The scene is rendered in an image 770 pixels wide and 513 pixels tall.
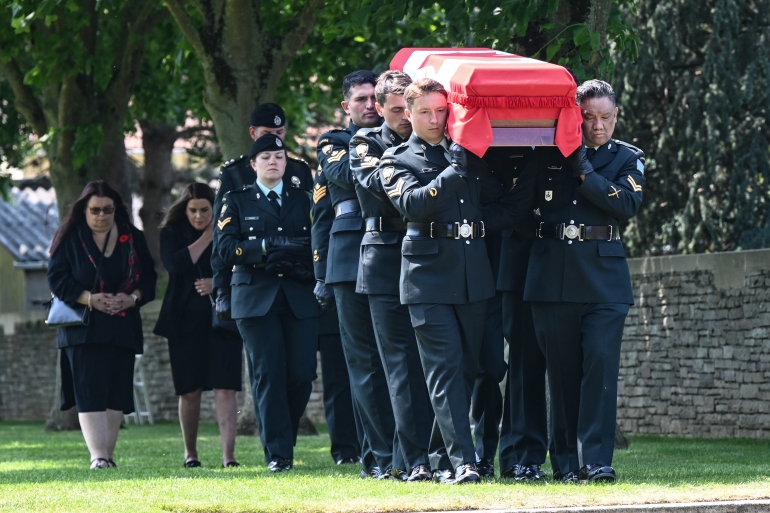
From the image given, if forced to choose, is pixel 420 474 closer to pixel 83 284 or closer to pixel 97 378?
pixel 97 378

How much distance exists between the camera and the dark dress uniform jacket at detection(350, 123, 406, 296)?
7273 mm

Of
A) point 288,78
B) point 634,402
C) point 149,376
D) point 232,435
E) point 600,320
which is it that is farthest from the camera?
point 149,376

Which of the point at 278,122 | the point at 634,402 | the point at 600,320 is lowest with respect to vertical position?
the point at 634,402

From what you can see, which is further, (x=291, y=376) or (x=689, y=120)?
(x=689, y=120)

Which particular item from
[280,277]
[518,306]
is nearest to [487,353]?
[518,306]

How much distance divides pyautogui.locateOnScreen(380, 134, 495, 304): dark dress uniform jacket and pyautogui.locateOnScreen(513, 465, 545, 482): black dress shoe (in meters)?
1.05

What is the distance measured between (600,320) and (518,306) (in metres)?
0.52

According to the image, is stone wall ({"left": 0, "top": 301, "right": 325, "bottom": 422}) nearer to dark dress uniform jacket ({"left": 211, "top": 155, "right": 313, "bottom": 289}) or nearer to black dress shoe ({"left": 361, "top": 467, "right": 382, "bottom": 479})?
dark dress uniform jacket ({"left": 211, "top": 155, "right": 313, "bottom": 289})

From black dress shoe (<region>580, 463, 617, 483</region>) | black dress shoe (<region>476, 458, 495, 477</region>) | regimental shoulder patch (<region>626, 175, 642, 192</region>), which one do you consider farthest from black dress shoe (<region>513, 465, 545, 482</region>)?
regimental shoulder patch (<region>626, 175, 642, 192</region>)

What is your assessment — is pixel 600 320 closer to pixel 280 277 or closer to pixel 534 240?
pixel 534 240

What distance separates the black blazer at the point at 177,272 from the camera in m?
9.73

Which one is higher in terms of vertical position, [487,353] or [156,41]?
[156,41]

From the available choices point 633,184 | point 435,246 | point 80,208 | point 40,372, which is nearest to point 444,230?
point 435,246

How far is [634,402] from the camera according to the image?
13.5 m
